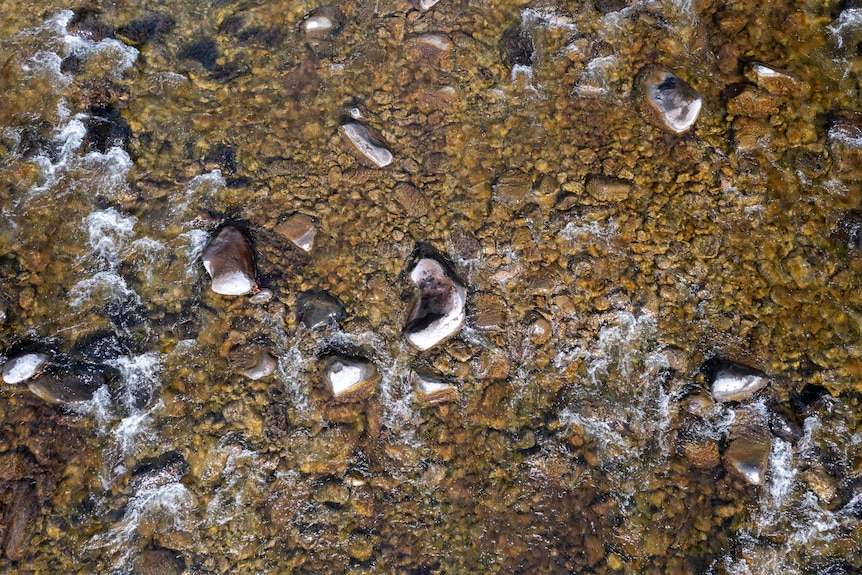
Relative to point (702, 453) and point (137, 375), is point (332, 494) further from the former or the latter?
point (702, 453)

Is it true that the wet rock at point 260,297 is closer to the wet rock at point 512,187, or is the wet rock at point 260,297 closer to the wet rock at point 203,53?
the wet rock at point 512,187

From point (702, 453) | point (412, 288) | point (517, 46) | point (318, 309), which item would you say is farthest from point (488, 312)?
point (517, 46)

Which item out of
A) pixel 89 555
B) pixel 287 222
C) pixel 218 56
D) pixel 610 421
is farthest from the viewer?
pixel 218 56

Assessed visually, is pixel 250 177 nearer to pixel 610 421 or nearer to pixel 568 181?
pixel 568 181

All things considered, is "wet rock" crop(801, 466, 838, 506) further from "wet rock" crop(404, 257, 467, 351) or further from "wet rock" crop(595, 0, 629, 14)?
"wet rock" crop(595, 0, 629, 14)

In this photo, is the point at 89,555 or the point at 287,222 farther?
the point at 287,222

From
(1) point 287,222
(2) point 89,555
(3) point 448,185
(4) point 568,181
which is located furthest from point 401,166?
(2) point 89,555

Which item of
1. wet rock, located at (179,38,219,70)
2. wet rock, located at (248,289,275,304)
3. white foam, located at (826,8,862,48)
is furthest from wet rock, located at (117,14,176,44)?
white foam, located at (826,8,862,48)
